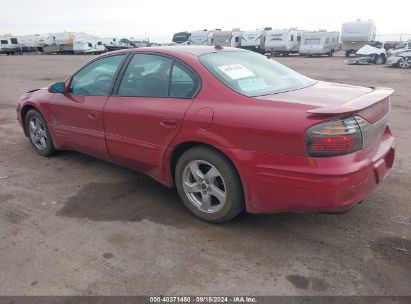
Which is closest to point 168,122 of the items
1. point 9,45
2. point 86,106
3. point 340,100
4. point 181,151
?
point 181,151

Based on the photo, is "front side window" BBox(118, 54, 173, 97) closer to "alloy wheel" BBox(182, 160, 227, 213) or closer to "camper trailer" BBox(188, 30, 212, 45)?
"alloy wheel" BBox(182, 160, 227, 213)

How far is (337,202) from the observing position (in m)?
2.84

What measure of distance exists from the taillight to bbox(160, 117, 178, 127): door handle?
1248 millimetres

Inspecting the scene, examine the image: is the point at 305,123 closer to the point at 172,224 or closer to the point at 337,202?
the point at 337,202

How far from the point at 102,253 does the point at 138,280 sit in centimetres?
50

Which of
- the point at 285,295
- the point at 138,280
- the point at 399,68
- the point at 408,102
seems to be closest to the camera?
the point at 285,295

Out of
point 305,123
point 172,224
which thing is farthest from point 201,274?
point 305,123

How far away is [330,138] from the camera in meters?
2.78

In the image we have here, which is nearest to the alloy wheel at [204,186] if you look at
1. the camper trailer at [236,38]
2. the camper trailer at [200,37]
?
the camper trailer at [236,38]

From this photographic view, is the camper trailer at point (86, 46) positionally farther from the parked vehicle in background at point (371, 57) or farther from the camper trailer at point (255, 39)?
the parked vehicle in background at point (371, 57)

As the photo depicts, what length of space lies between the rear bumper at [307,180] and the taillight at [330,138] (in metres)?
0.05

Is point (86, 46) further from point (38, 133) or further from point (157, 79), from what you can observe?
point (157, 79)

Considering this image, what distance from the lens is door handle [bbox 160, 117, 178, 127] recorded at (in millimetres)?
3516

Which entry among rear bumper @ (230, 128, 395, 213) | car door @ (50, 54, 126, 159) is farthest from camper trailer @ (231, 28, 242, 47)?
rear bumper @ (230, 128, 395, 213)
